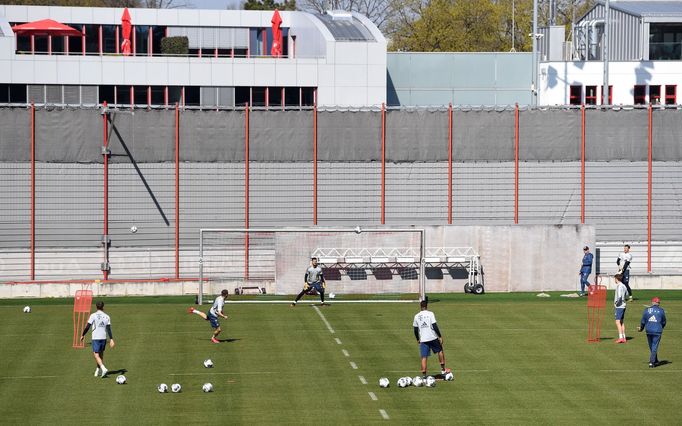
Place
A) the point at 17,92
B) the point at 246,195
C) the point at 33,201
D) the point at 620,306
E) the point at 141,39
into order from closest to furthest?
the point at 620,306
the point at 33,201
the point at 246,195
the point at 17,92
the point at 141,39

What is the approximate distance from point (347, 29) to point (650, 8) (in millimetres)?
19048

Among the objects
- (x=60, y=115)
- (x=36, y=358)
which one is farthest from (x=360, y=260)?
(x=36, y=358)

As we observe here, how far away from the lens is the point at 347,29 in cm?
7262

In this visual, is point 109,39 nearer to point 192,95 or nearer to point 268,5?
point 192,95

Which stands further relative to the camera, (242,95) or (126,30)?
(126,30)

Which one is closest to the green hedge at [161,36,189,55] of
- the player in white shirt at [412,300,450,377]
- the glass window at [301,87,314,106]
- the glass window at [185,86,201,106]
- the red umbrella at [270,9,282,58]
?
the red umbrella at [270,9,282,58]

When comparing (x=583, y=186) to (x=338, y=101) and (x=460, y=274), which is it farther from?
(x=338, y=101)

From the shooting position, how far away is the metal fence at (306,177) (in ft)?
157

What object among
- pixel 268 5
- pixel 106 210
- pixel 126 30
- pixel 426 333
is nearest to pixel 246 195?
pixel 106 210

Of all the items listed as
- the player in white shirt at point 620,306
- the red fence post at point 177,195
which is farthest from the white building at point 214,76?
the player in white shirt at point 620,306

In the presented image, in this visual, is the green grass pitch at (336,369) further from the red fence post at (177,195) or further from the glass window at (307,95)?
the glass window at (307,95)

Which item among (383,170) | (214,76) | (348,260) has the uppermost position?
(214,76)

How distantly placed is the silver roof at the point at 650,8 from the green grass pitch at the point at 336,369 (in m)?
35.1

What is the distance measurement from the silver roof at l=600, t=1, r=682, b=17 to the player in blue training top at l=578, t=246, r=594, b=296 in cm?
3055
